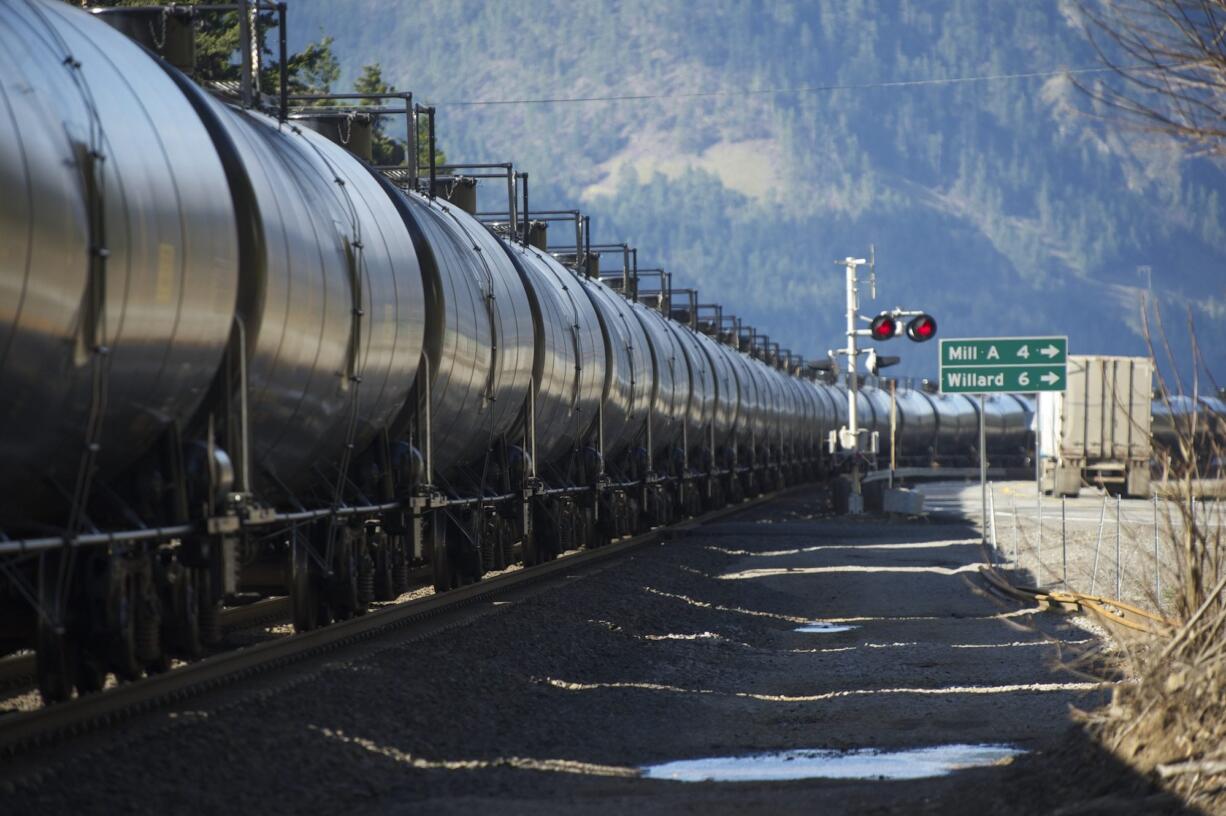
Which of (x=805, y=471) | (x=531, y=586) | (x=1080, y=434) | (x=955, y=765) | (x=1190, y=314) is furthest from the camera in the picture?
(x=805, y=471)

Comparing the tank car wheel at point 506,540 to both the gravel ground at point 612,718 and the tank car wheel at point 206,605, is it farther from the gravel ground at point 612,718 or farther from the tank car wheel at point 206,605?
the tank car wheel at point 206,605

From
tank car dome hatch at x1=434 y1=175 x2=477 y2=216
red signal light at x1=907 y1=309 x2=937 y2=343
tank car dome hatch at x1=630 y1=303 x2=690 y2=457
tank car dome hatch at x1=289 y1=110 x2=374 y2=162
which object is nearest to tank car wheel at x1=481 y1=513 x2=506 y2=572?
tank car dome hatch at x1=289 y1=110 x2=374 y2=162

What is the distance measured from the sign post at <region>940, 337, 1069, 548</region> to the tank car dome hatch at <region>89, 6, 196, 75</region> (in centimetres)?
1695

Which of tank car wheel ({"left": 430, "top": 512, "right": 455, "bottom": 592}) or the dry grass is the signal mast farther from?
the dry grass

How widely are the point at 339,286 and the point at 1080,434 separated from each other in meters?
40.2

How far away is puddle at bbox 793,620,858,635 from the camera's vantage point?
16.3 meters

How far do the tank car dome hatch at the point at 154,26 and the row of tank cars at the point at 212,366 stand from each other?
0.06 ft

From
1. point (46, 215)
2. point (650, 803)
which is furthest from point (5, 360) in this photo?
point (650, 803)

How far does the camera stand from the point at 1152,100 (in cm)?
738

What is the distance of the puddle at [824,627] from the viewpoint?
53.6 ft

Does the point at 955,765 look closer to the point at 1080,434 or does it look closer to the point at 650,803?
the point at 650,803

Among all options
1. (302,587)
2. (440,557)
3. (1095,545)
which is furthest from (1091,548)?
(302,587)

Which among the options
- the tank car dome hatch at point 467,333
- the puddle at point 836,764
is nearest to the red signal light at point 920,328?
the tank car dome hatch at point 467,333

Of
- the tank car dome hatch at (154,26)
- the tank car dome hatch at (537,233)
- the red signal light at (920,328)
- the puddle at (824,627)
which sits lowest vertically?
the puddle at (824,627)
